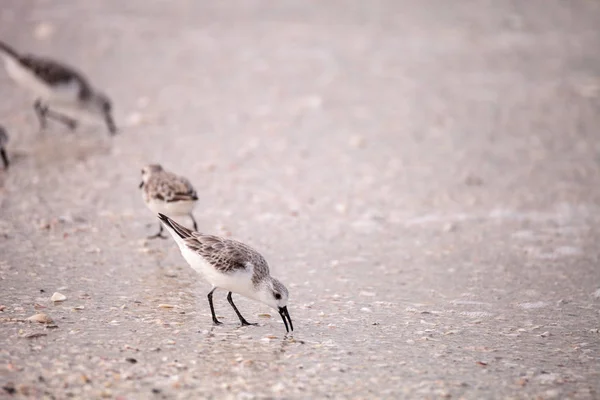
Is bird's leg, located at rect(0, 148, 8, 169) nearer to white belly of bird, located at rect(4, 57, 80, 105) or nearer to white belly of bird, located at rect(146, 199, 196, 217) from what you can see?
white belly of bird, located at rect(4, 57, 80, 105)

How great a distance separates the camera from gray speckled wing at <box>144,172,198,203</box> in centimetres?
667

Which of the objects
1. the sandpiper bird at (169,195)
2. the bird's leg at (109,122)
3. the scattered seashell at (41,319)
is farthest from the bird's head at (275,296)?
the bird's leg at (109,122)

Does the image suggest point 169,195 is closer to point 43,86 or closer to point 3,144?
point 3,144

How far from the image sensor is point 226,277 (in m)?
5.46

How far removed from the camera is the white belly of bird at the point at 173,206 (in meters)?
6.70

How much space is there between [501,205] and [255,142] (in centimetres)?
295

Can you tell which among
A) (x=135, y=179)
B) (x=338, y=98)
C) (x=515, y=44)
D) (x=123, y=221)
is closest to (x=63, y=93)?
(x=135, y=179)

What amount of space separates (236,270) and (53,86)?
5.17 m

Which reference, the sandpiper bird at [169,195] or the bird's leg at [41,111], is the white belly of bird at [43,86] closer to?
the bird's leg at [41,111]

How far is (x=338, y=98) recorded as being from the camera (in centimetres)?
1152

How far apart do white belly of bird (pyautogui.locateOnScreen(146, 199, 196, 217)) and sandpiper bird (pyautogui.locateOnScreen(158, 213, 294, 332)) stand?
1.06 meters

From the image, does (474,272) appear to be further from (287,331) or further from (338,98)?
(338,98)

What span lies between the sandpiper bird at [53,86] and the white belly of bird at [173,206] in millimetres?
3485

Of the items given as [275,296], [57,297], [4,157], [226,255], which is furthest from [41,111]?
[275,296]
